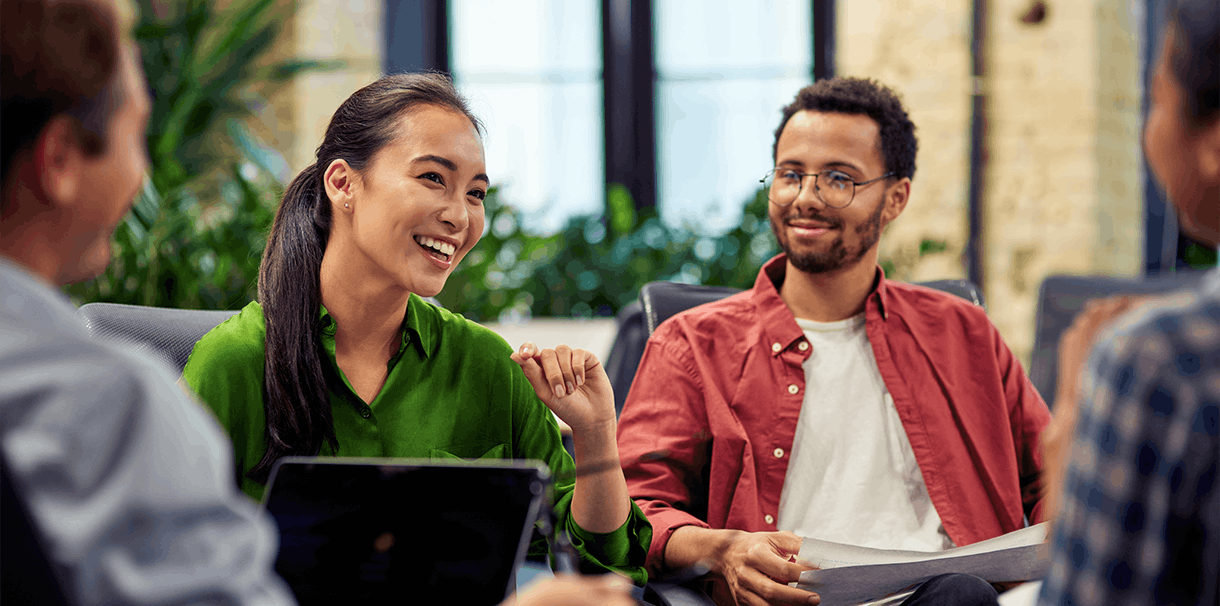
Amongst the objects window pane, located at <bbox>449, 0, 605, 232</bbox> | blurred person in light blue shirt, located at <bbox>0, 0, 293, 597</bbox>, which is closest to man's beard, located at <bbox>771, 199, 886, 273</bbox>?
blurred person in light blue shirt, located at <bbox>0, 0, 293, 597</bbox>

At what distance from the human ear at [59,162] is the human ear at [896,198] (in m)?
1.38

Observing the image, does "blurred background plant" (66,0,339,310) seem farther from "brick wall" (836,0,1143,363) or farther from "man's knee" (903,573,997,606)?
"brick wall" (836,0,1143,363)

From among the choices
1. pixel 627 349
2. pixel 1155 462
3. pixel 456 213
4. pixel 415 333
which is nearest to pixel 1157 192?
pixel 1155 462

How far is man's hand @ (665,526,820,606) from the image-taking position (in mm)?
1181

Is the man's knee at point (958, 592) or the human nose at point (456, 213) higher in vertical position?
the human nose at point (456, 213)

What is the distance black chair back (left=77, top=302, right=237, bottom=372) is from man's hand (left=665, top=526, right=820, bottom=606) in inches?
29.5

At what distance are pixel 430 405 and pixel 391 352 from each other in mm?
97

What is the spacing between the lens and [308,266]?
1188 millimetres

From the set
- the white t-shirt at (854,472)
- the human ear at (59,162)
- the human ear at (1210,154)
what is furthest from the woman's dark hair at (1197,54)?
the white t-shirt at (854,472)

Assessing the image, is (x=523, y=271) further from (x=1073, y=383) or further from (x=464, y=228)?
(x=1073, y=383)

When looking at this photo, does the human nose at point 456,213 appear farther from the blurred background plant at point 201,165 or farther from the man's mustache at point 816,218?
the blurred background plant at point 201,165

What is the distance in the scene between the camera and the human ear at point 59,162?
0.48 meters

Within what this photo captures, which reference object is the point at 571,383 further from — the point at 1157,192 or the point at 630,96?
the point at 630,96

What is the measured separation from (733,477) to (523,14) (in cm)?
277
